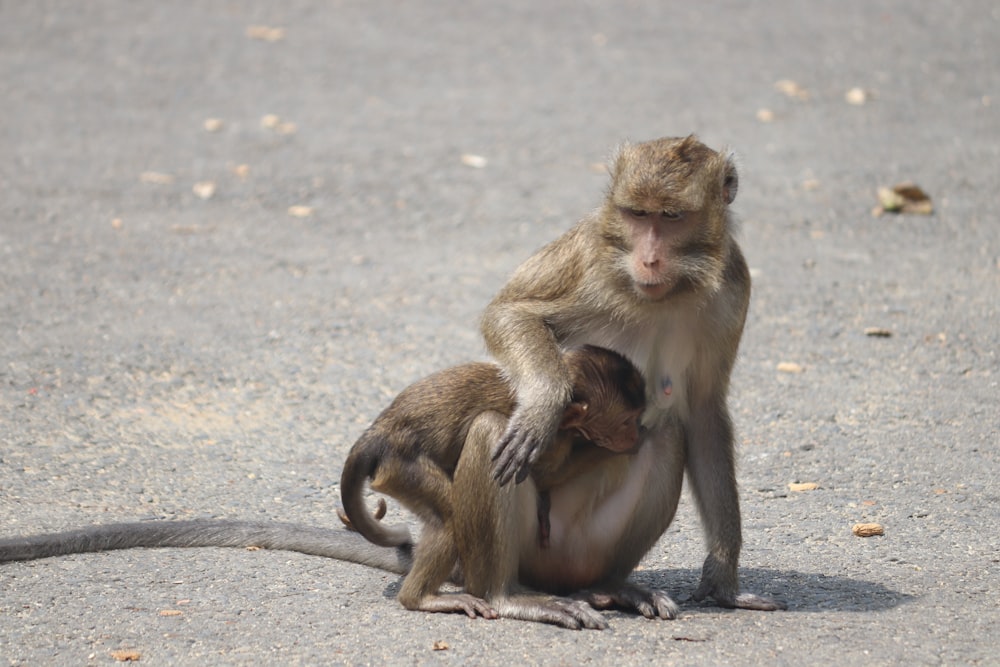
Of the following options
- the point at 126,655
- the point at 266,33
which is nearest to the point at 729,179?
the point at 126,655

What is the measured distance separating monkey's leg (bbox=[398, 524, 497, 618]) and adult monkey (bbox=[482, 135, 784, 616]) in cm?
30

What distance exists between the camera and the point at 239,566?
4.60m

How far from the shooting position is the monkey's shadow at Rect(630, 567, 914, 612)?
170 inches

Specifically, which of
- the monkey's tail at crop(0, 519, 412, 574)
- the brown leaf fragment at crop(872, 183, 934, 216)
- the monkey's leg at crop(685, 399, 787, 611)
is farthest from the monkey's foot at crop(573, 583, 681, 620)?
the brown leaf fragment at crop(872, 183, 934, 216)

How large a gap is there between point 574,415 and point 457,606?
0.69m

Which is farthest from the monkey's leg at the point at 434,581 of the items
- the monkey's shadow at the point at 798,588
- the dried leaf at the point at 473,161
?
the dried leaf at the point at 473,161

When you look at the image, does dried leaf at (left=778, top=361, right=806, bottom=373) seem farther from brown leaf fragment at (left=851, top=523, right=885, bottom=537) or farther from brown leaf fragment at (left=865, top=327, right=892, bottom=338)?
brown leaf fragment at (left=851, top=523, right=885, bottom=537)

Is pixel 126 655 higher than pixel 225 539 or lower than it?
higher

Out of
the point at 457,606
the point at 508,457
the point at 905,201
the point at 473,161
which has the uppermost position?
the point at 508,457

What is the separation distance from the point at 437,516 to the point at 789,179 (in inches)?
237

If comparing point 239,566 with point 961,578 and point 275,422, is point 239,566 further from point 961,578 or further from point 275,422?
point 961,578

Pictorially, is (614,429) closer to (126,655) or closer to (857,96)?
(126,655)

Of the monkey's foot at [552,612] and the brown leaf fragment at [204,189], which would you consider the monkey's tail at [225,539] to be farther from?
the brown leaf fragment at [204,189]

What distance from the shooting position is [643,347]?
446cm
